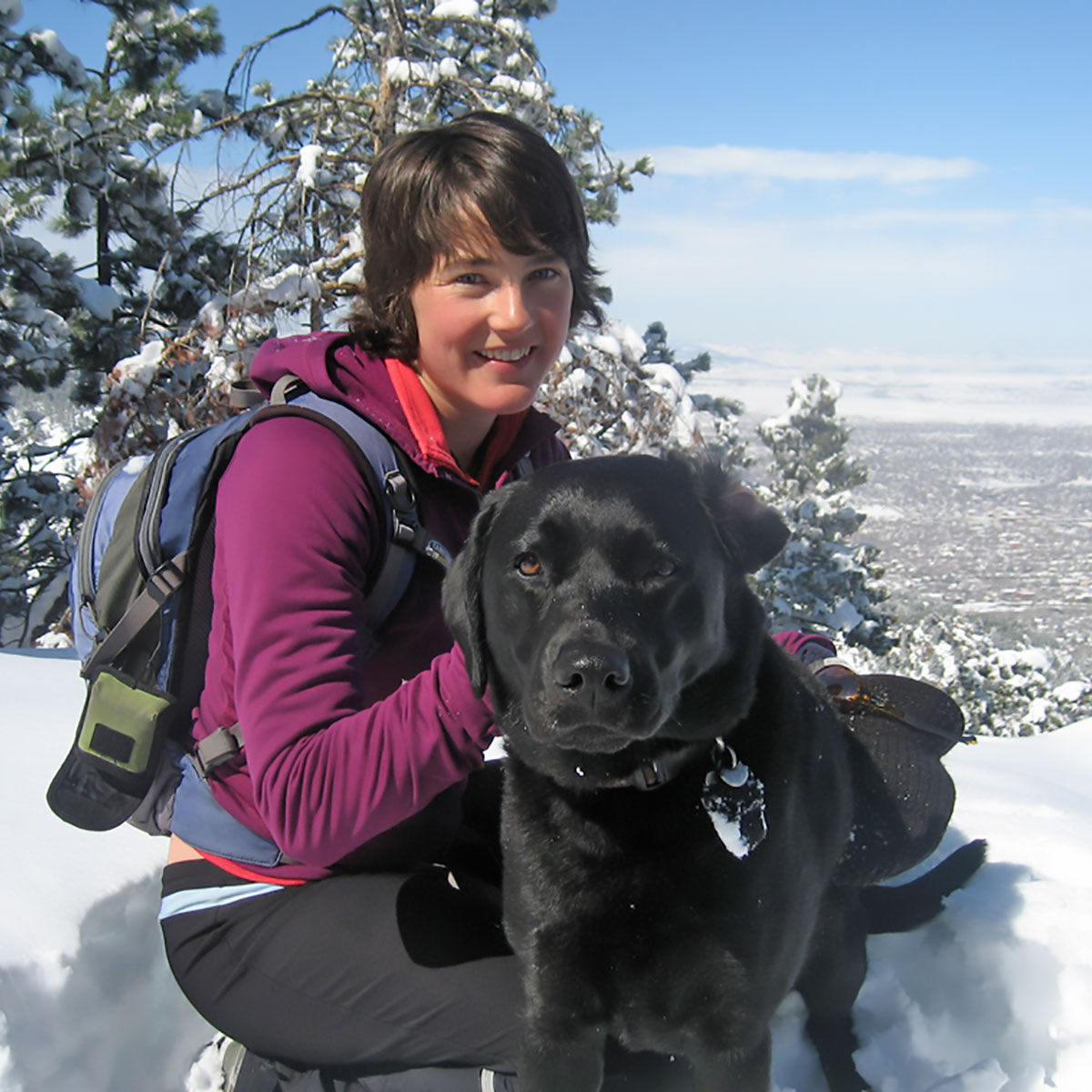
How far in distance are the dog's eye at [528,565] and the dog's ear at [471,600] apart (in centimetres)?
10

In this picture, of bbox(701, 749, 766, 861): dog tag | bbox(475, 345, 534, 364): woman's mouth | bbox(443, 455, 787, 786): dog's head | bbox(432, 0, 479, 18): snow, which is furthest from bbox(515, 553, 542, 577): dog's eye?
bbox(432, 0, 479, 18): snow

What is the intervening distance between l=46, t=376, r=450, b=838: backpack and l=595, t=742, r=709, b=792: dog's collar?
1.86 ft

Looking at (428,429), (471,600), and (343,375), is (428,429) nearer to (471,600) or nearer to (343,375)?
(343,375)

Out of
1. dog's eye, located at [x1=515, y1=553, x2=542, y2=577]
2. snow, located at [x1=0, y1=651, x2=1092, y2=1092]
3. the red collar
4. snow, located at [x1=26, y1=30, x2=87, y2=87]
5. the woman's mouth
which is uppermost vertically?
snow, located at [x1=26, y1=30, x2=87, y2=87]

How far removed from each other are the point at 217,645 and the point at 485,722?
1.98 feet

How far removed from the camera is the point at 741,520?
1672mm

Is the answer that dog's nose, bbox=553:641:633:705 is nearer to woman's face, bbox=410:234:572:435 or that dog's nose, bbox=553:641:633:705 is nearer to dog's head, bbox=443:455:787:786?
dog's head, bbox=443:455:787:786

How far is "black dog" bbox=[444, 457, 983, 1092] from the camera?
153 centimetres

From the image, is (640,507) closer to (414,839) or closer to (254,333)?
(414,839)

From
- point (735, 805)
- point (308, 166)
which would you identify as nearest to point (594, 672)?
point (735, 805)

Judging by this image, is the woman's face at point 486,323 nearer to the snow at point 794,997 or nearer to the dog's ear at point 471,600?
the dog's ear at point 471,600

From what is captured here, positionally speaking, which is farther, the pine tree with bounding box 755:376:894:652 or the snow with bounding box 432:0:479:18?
the pine tree with bounding box 755:376:894:652

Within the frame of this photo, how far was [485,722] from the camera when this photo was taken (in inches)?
61.0

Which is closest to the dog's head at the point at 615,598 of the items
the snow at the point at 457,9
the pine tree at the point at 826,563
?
the snow at the point at 457,9
